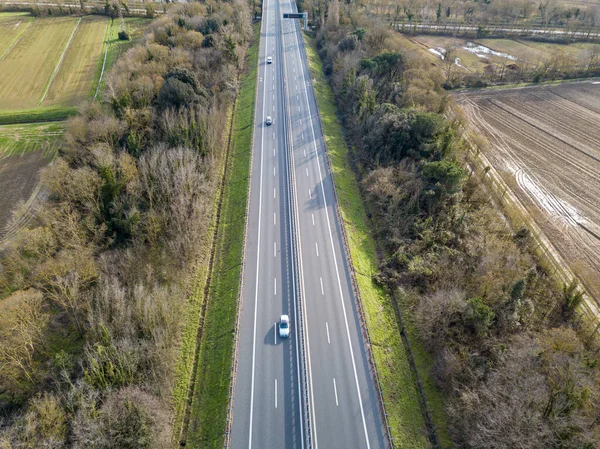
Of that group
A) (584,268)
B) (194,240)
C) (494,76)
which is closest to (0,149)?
(194,240)

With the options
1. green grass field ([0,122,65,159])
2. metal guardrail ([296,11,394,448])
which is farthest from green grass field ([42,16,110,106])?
metal guardrail ([296,11,394,448])

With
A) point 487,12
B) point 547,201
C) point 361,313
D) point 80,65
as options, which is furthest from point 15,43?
point 487,12

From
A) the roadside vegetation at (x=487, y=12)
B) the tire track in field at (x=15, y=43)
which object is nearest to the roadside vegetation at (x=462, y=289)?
the roadside vegetation at (x=487, y=12)

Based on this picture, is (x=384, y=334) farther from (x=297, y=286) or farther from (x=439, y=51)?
(x=439, y=51)

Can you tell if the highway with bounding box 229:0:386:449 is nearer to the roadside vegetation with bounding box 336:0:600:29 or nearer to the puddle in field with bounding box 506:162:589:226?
the puddle in field with bounding box 506:162:589:226

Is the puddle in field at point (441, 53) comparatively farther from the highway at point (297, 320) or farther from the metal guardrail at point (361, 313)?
the metal guardrail at point (361, 313)

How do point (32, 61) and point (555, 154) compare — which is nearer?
point (555, 154)

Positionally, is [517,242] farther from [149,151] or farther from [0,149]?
[0,149]
